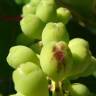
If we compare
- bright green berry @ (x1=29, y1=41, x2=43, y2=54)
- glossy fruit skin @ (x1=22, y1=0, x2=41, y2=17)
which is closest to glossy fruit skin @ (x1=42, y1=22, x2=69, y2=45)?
bright green berry @ (x1=29, y1=41, x2=43, y2=54)

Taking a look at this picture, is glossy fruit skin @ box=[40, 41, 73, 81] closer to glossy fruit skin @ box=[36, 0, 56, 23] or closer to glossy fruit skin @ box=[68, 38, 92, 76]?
glossy fruit skin @ box=[68, 38, 92, 76]

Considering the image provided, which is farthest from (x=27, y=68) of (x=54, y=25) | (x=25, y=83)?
(x=54, y=25)

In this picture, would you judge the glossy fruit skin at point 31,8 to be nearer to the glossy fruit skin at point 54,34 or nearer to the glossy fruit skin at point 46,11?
the glossy fruit skin at point 46,11

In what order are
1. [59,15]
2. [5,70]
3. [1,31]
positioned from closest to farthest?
[59,15], [5,70], [1,31]

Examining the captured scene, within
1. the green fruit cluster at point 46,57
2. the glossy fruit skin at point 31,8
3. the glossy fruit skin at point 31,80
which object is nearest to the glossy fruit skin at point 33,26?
the green fruit cluster at point 46,57

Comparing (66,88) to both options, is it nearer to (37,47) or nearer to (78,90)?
(78,90)

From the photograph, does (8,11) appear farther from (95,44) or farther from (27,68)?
(27,68)
